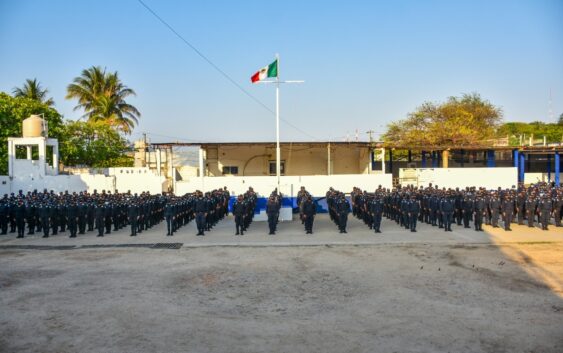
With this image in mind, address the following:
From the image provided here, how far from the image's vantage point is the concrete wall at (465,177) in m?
28.2

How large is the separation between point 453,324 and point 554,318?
166 centimetres

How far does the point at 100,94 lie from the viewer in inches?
1693

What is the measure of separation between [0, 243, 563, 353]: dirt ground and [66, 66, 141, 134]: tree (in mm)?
32446

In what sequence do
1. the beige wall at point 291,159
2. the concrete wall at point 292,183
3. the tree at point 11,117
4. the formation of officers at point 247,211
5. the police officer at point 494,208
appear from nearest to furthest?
the formation of officers at point 247,211 < the police officer at point 494,208 < the concrete wall at point 292,183 < the tree at point 11,117 < the beige wall at point 291,159

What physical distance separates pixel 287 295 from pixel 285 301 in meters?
0.38

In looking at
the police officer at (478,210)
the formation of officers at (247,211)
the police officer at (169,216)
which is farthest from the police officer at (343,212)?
the police officer at (169,216)

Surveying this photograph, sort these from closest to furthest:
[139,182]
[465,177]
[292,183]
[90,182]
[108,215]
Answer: [108,215]
[292,183]
[90,182]
[139,182]
[465,177]

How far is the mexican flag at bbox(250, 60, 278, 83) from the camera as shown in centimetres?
2130

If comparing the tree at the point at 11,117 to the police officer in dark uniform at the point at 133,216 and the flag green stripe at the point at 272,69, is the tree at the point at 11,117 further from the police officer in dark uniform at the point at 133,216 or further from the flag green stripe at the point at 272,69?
the police officer in dark uniform at the point at 133,216

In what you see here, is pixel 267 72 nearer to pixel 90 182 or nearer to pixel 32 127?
pixel 90 182

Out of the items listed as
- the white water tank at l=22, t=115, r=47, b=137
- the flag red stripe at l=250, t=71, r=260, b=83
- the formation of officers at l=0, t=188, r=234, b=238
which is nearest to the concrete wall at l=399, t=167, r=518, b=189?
the flag red stripe at l=250, t=71, r=260, b=83

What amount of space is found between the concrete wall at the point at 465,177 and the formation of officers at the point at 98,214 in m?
15.7

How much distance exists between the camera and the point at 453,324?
6.87 meters

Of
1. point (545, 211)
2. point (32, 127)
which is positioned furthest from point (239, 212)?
point (32, 127)
